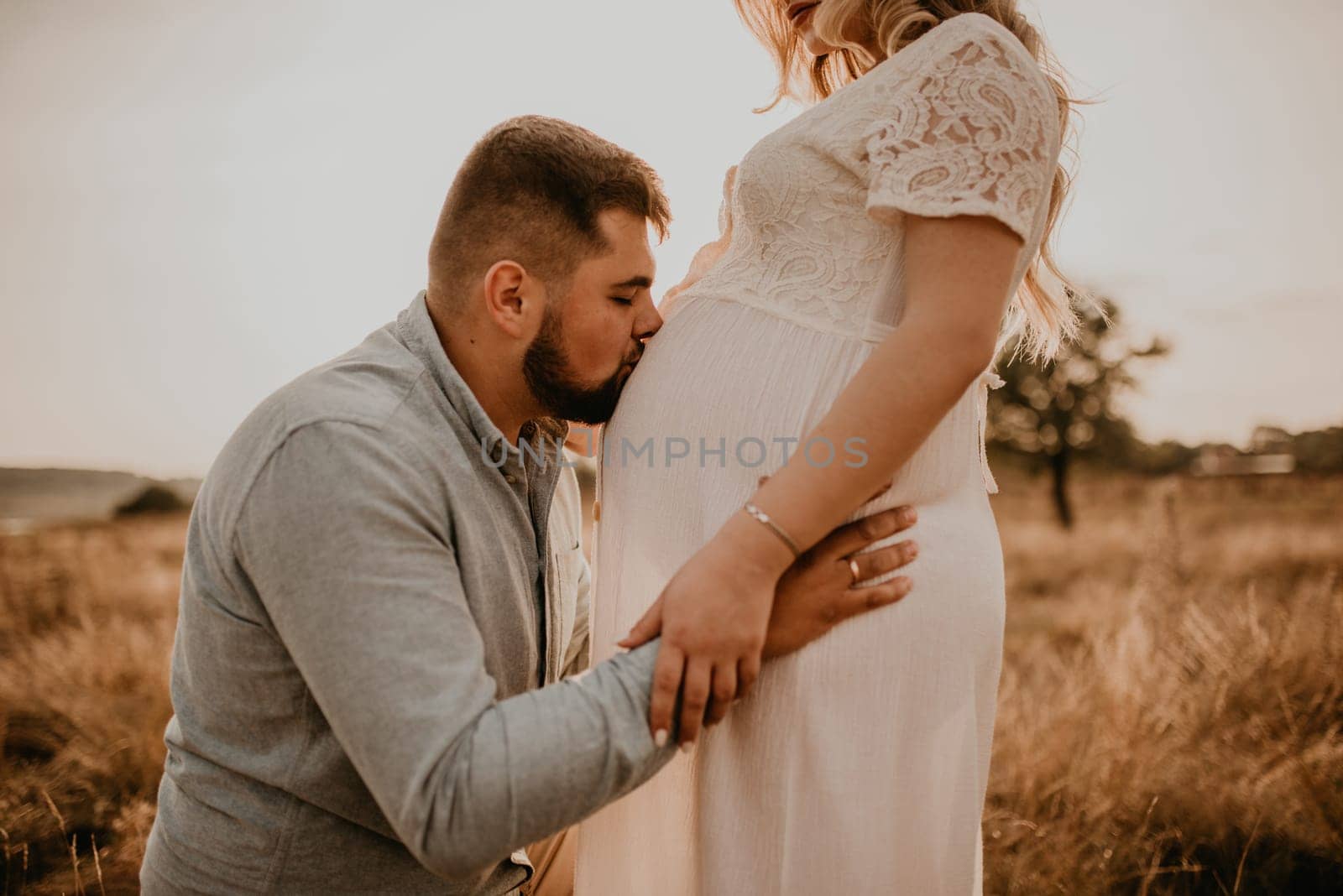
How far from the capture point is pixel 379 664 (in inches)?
48.1

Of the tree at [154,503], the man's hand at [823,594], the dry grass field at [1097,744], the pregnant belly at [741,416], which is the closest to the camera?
the man's hand at [823,594]

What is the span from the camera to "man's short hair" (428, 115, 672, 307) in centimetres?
175

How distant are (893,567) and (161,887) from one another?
1.48 meters

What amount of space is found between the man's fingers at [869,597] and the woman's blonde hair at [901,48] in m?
0.85

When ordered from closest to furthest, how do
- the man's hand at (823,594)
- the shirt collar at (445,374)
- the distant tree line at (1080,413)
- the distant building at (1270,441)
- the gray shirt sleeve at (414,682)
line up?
the gray shirt sleeve at (414,682), the man's hand at (823,594), the shirt collar at (445,374), the distant building at (1270,441), the distant tree line at (1080,413)

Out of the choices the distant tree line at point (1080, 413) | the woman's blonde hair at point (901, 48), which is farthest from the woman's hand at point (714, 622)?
the distant tree line at point (1080, 413)

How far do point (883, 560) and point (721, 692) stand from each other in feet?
1.18

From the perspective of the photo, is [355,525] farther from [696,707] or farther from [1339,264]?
[1339,264]

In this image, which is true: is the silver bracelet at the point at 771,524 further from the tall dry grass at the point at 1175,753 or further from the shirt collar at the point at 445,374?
the tall dry grass at the point at 1175,753

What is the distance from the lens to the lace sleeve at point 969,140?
1336 mm

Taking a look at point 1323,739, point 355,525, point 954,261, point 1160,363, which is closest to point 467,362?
point 355,525

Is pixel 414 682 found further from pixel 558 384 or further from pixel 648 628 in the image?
pixel 558 384

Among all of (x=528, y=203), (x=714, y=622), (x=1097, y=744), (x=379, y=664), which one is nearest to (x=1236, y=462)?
(x=1097, y=744)

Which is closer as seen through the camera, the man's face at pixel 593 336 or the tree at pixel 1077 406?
the man's face at pixel 593 336
